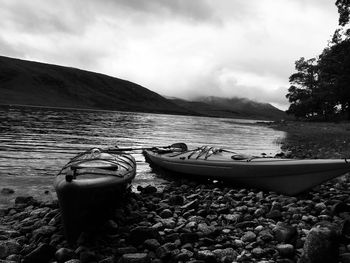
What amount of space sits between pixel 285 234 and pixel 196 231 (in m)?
1.80

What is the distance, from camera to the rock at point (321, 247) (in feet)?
17.4

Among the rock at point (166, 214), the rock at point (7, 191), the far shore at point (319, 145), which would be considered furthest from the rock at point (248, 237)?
the far shore at point (319, 145)

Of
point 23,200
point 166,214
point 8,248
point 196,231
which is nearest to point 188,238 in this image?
point 196,231

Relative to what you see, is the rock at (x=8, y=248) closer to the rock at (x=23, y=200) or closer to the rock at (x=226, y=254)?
the rock at (x=23, y=200)

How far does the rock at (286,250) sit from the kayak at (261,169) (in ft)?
14.8

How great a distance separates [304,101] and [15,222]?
3324 inches

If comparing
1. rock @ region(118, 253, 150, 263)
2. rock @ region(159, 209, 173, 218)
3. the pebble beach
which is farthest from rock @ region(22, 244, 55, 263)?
rock @ region(159, 209, 173, 218)

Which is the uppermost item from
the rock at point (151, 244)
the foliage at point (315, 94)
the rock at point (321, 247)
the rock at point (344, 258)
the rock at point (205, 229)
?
the foliage at point (315, 94)

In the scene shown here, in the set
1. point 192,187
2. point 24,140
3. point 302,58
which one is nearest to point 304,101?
point 302,58

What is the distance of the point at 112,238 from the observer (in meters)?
7.28

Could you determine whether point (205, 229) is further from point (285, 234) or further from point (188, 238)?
point (285, 234)

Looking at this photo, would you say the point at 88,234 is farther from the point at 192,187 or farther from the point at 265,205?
the point at 192,187

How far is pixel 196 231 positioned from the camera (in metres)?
7.40

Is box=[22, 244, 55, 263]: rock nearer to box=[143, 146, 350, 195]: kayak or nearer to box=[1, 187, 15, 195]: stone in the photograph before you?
box=[1, 187, 15, 195]: stone
